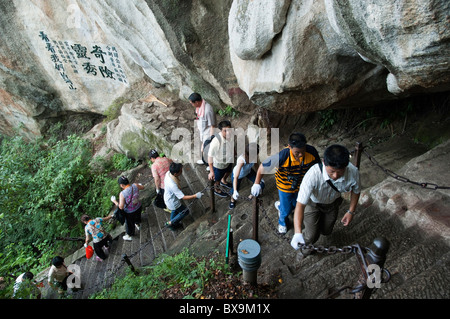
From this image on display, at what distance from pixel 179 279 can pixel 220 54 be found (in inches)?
220

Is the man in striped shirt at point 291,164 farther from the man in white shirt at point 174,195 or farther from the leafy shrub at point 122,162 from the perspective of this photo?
the leafy shrub at point 122,162

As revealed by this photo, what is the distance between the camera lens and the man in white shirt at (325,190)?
8.62 feet

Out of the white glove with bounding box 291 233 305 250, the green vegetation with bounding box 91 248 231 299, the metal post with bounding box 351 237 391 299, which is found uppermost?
the metal post with bounding box 351 237 391 299

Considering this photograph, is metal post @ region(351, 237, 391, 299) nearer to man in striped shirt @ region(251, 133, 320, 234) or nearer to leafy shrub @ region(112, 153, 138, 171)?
man in striped shirt @ region(251, 133, 320, 234)

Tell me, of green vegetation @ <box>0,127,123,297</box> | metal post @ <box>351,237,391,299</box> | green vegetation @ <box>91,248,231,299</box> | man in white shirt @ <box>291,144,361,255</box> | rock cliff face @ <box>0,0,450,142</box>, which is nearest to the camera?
metal post @ <box>351,237,391,299</box>

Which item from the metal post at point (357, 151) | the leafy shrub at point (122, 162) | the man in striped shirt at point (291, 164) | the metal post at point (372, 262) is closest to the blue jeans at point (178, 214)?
the man in striped shirt at point (291, 164)

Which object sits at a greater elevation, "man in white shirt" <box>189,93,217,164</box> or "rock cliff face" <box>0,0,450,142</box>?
"rock cliff face" <box>0,0,450,142</box>

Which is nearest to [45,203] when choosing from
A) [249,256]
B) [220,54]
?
[220,54]

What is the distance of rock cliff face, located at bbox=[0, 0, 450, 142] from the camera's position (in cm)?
273

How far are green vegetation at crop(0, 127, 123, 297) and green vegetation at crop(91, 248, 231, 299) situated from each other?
4.59 meters

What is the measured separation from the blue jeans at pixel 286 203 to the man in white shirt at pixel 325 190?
20.5 inches

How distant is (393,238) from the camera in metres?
3.43

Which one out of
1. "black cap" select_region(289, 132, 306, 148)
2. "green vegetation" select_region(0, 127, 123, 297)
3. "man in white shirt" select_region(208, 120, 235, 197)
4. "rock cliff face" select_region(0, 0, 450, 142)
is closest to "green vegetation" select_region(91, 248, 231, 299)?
"man in white shirt" select_region(208, 120, 235, 197)

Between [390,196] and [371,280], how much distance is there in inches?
94.3
